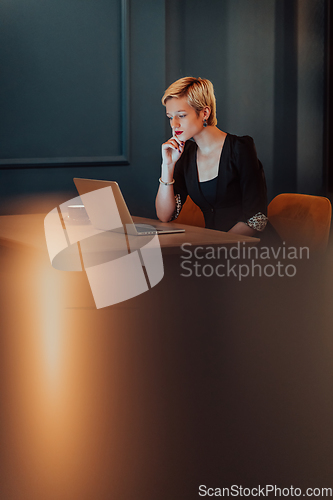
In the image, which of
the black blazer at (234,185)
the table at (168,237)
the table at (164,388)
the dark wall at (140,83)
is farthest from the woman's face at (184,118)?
the table at (164,388)

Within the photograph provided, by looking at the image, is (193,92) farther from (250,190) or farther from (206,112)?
(250,190)

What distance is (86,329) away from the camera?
38.1 inches

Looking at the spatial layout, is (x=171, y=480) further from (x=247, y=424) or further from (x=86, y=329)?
(x=86, y=329)

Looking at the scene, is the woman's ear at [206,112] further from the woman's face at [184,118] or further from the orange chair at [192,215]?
the orange chair at [192,215]

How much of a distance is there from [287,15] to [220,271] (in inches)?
94.2

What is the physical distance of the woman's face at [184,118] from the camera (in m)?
1.86

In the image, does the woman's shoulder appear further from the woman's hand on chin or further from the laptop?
the laptop

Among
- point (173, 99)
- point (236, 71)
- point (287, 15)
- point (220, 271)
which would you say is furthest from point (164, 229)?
point (287, 15)

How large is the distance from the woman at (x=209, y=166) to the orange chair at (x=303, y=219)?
0.11 m

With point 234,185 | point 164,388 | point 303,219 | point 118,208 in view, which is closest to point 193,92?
point 234,185

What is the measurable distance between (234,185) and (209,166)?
0.13 meters

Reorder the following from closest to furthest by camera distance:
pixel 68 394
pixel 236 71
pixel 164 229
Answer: pixel 68 394, pixel 164 229, pixel 236 71

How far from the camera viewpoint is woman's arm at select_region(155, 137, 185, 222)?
184 cm

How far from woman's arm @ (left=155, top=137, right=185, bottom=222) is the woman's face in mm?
39
